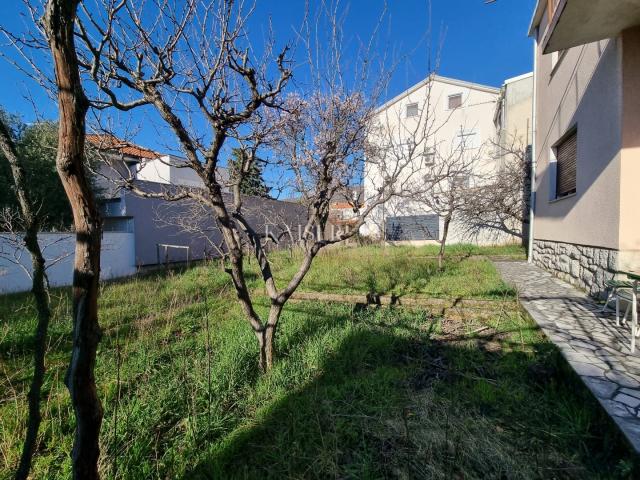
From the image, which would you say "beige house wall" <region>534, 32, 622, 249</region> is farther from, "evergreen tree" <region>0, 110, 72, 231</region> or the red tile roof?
"evergreen tree" <region>0, 110, 72, 231</region>

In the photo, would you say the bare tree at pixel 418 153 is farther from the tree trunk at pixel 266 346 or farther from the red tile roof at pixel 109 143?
the red tile roof at pixel 109 143

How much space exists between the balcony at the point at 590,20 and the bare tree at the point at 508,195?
6.79 metres

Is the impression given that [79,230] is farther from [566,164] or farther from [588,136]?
[566,164]

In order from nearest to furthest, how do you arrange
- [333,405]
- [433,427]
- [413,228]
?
[433,427] → [333,405] → [413,228]

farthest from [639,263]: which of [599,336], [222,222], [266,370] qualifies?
[222,222]

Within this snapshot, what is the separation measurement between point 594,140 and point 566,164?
70.4 inches

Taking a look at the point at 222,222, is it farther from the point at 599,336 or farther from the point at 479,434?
the point at 599,336

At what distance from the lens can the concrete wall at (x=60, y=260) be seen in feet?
22.6

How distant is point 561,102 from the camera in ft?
18.6

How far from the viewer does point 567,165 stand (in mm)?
5664

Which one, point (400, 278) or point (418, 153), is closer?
point (418, 153)

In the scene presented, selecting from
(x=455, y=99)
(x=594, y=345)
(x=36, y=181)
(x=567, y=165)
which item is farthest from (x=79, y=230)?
(x=455, y=99)

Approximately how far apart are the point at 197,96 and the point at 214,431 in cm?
262

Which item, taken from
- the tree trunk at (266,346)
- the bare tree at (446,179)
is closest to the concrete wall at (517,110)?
the bare tree at (446,179)
